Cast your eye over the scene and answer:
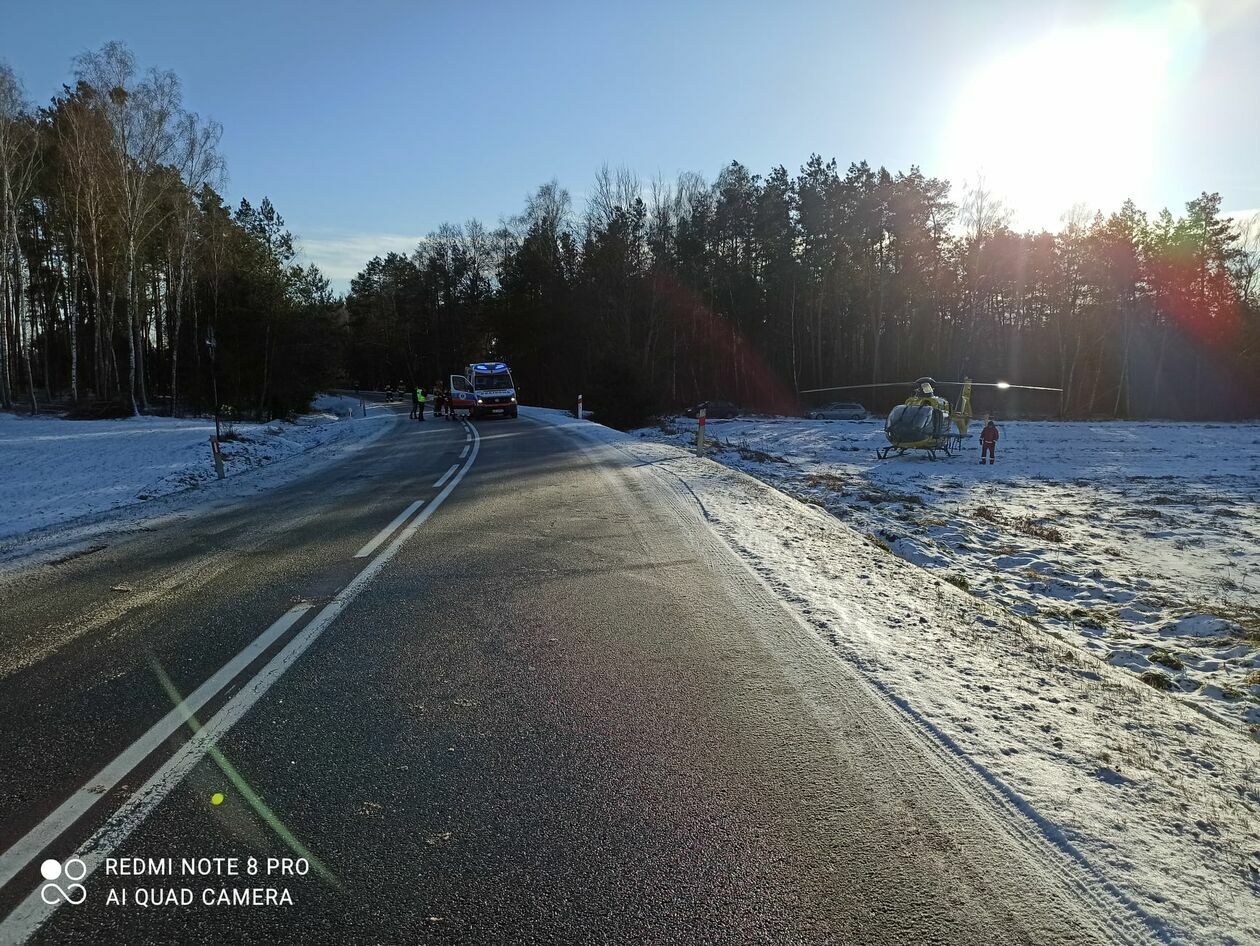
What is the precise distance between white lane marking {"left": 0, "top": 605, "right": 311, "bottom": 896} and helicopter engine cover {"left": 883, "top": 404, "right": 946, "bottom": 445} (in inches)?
768

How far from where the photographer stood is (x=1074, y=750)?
139 inches

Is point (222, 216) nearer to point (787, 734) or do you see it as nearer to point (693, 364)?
point (693, 364)

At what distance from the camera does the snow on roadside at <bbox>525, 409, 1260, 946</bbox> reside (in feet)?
8.53

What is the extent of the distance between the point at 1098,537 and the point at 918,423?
10848 millimetres

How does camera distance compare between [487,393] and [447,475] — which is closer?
[447,475]

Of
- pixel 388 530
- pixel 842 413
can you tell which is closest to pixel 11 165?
pixel 388 530

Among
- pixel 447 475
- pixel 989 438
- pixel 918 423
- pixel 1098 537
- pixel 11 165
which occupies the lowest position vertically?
pixel 1098 537

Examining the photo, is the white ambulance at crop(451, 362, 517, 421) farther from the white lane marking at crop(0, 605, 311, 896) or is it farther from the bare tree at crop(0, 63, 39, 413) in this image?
the white lane marking at crop(0, 605, 311, 896)

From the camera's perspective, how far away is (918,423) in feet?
67.8

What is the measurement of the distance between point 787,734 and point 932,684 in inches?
51.1

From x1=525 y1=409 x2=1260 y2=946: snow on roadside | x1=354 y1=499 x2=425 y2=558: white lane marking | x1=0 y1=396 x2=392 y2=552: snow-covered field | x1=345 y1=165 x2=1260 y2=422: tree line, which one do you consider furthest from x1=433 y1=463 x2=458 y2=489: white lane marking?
x1=345 y1=165 x2=1260 y2=422: tree line

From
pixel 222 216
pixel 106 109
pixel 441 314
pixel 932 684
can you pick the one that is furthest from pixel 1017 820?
pixel 441 314

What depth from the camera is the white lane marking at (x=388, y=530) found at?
736 centimetres

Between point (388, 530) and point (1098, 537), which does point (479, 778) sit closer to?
point (388, 530)
